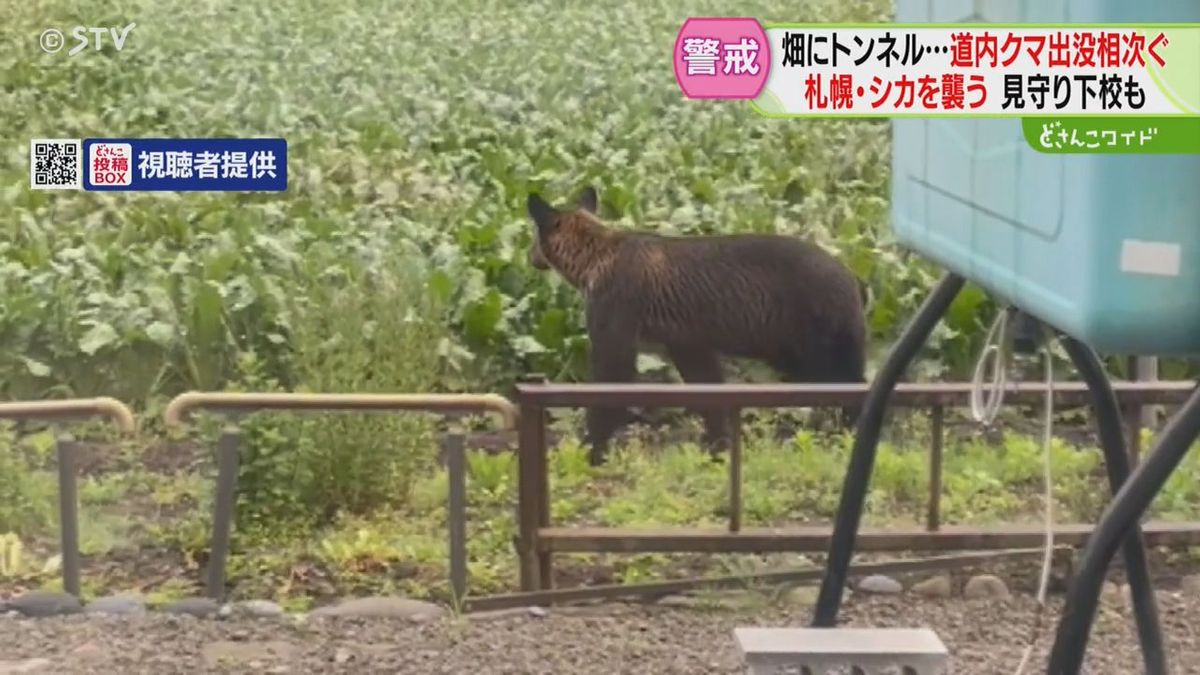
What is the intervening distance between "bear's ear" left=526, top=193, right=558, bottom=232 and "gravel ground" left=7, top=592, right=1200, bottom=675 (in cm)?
158

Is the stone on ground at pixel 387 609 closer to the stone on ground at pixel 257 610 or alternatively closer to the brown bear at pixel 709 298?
the stone on ground at pixel 257 610

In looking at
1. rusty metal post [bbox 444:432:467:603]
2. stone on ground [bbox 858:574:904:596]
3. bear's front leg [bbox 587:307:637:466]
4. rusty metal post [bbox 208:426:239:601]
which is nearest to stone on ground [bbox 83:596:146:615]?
rusty metal post [bbox 208:426:239:601]

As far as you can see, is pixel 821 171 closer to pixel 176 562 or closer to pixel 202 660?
pixel 176 562

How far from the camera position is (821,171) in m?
6.87

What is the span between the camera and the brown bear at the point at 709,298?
19.8 feet

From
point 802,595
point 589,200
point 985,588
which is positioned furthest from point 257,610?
point 589,200

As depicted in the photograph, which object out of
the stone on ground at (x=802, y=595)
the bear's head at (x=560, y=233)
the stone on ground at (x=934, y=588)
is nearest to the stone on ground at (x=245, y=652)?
the stone on ground at (x=802, y=595)

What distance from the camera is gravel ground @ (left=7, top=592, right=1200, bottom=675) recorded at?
447cm

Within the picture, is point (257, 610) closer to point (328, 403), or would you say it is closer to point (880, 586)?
point (328, 403)

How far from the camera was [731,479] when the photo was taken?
5.05 m

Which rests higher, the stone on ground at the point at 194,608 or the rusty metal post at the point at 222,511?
the rusty metal post at the point at 222,511

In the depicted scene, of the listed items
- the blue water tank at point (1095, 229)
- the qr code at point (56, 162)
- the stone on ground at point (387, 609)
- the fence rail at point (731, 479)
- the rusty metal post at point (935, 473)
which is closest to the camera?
the blue water tank at point (1095, 229)

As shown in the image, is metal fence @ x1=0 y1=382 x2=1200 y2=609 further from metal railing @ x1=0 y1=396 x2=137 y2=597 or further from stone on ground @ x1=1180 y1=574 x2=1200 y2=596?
stone on ground @ x1=1180 y1=574 x2=1200 y2=596

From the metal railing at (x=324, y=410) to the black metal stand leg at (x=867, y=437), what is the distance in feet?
4.40
